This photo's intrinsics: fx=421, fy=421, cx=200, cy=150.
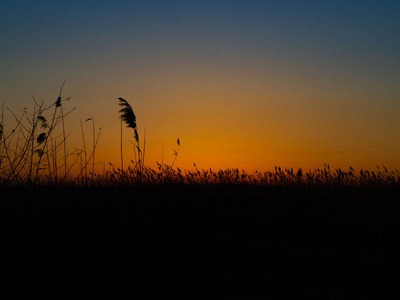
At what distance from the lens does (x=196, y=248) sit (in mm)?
3404

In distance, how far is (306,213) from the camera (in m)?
5.03

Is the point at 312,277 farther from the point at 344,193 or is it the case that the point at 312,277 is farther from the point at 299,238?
the point at 344,193

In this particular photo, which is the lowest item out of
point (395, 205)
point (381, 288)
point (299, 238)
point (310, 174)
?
point (381, 288)

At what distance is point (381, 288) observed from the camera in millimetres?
2650

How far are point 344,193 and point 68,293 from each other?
551cm

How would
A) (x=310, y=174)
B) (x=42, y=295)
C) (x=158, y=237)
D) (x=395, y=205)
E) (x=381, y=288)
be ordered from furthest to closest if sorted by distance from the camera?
(x=310, y=174)
(x=395, y=205)
(x=158, y=237)
(x=381, y=288)
(x=42, y=295)

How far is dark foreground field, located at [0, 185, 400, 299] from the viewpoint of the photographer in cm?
262

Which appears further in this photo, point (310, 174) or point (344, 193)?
point (310, 174)

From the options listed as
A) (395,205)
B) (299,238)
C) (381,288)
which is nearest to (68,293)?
(381,288)

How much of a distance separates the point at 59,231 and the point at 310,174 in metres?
6.22

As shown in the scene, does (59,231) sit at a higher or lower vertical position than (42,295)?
higher

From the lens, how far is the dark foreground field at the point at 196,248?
2.62 m

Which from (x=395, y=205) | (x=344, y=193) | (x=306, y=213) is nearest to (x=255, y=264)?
(x=306, y=213)

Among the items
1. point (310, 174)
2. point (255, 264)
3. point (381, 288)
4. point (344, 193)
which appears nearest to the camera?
point (381, 288)
